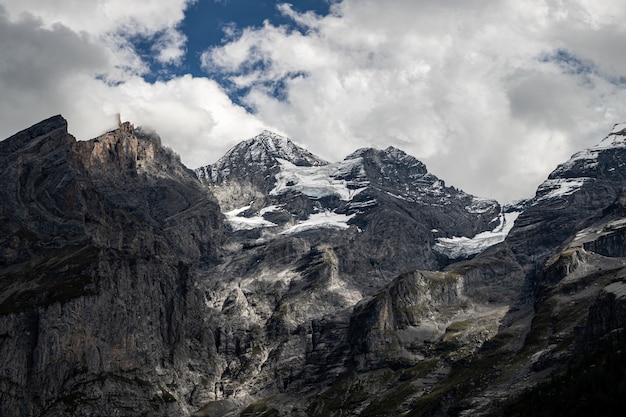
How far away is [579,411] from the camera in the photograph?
172 metres

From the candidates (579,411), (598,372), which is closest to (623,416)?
(579,411)

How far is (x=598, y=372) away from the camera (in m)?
194

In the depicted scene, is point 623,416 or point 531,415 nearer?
point 623,416

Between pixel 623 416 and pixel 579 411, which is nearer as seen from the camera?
pixel 623 416

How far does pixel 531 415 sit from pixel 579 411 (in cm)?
2313

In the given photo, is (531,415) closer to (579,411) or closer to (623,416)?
(579,411)

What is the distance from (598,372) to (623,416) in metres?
40.5

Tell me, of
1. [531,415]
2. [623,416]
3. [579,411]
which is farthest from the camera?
[531,415]

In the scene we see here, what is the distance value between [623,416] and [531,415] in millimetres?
40550

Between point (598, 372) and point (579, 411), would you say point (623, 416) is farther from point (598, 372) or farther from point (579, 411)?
point (598, 372)

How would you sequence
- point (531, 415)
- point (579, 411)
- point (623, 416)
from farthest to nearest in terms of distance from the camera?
point (531, 415)
point (579, 411)
point (623, 416)

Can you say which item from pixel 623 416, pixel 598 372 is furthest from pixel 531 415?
pixel 623 416

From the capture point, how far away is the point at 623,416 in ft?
508

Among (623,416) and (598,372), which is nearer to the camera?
(623,416)
